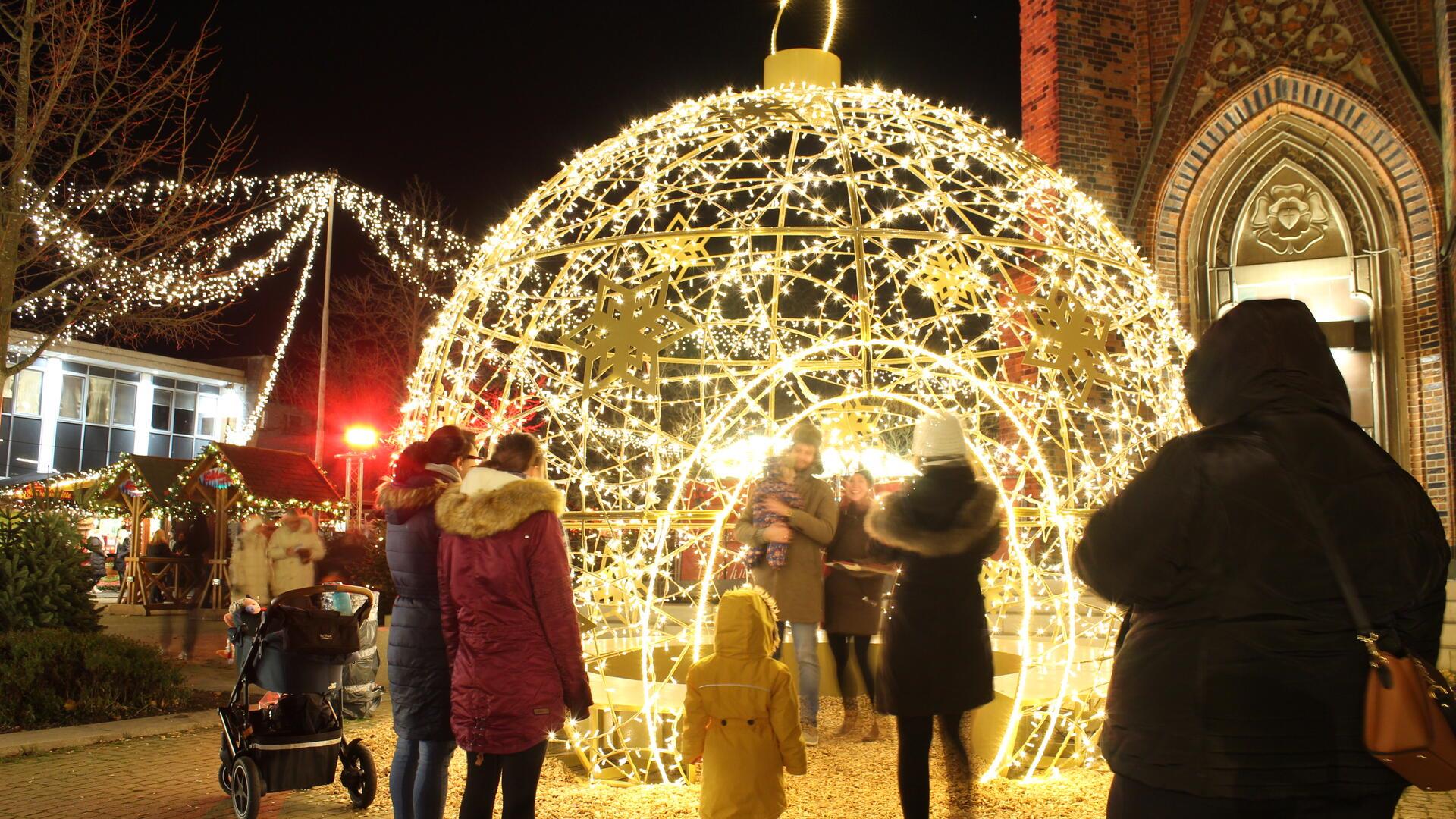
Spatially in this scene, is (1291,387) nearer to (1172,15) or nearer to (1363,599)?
(1363,599)

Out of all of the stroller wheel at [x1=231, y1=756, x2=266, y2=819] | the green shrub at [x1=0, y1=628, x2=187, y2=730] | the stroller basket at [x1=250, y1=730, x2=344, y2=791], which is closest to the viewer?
the stroller wheel at [x1=231, y1=756, x2=266, y2=819]

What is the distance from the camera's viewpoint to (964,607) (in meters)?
4.12

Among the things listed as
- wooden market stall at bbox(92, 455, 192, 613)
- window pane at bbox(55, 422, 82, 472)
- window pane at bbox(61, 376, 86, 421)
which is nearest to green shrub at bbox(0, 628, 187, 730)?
wooden market stall at bbox(92, 455, 192, 613)

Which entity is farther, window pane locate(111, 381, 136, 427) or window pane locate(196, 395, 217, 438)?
window pane locate(196, 395, 217, 438)

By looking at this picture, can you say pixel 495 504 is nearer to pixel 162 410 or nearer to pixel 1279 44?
pixel 1279 44

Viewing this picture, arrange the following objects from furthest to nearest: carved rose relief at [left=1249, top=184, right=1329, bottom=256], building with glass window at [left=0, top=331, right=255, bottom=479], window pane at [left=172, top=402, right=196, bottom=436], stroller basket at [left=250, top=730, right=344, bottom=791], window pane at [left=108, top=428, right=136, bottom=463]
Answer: window pane at [left=172, top=402, right=196, bottom=436] → window pane at [left=108, top=428, right=136, bottom=463] → building with glass window at [left=0, top=331, right=255, bottom=479] → carved rose relief at [left=1249, top=184, right=1329, bottom=256] → stroller basket at [left=250, top=730, right=344, bottom=791]

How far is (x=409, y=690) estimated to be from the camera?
3.96 meters

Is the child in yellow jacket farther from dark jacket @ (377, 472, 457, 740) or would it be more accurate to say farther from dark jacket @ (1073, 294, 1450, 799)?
dark jacket @ (1073, 294, 1450, 799)

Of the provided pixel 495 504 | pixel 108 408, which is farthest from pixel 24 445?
pixel 495 504

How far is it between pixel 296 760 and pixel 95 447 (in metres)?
34.6

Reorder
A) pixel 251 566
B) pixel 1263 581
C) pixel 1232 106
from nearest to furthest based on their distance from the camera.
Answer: pixel 1263 581 < pixel 251 566 < pixel 1232 106

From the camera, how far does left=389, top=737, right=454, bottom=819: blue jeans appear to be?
3.95m

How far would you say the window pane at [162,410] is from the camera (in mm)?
37125

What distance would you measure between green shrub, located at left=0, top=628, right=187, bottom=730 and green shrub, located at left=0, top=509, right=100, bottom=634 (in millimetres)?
465
